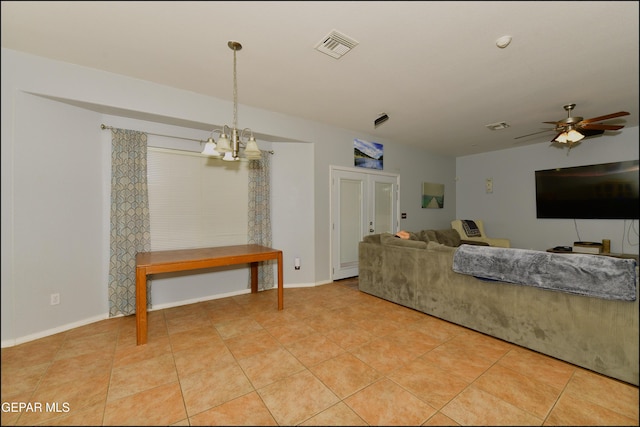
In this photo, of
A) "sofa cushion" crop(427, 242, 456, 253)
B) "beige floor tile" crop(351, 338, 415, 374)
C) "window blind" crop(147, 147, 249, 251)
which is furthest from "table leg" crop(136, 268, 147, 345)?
"sofa cushion" crop(427, 242, 456, 253)

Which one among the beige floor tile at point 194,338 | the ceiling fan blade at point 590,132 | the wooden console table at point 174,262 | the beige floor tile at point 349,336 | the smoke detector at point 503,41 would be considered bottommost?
the beige floor tile at point 194,338

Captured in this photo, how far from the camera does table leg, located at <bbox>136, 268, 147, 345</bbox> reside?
224 cm

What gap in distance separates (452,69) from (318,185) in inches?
89.5

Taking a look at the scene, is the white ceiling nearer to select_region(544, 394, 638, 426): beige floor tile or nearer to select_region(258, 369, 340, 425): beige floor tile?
select_region(544, 394, 638, 426): beige floor tile

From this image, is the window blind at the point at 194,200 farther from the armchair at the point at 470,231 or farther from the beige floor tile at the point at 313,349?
the armchair at the point at 470,231

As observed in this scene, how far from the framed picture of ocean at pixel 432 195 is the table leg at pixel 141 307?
528cm

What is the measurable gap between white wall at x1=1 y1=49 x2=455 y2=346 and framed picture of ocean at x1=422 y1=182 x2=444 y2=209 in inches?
101

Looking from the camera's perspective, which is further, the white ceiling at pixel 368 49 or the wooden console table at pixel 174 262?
the wooden console table at pixel 174 262

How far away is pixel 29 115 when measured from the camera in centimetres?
163

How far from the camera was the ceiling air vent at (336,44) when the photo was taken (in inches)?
79.8

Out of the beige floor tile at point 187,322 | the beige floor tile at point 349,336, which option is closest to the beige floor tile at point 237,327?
the beige floor tile at point 187,322

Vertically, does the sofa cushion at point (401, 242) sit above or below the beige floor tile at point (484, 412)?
above

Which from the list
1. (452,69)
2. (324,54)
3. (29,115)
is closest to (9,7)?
(29,115)

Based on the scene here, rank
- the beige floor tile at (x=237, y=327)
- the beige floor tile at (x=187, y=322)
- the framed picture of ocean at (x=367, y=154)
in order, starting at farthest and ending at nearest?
the framed picture of ocean at (x=367, y=154) → the beige floor tile at (x=187, y=322) → the beige floor tile at (x=237, y=327)
